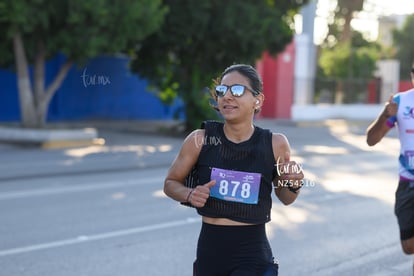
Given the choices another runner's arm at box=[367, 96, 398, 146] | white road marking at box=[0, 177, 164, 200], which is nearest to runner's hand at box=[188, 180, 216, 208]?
another runner's arm at box=[367, 96, 398, 146]

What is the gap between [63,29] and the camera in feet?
55.3

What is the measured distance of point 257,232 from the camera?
3326 mm

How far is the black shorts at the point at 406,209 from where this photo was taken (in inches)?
188

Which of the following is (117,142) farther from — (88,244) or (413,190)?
(413,190)

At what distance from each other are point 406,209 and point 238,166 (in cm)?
203

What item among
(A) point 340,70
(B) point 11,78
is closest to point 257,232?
(B) point 11,78

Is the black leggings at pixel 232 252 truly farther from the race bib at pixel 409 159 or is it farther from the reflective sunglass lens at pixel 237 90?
the race bib at pixel 409 159

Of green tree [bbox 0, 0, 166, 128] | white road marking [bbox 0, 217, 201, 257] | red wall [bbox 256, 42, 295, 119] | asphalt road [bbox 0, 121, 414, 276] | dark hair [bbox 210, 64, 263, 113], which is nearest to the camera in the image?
dark hair [bbox 210, 64, 263, 113]

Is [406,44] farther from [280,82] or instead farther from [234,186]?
[234,186]

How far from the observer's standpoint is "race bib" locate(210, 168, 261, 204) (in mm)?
3279

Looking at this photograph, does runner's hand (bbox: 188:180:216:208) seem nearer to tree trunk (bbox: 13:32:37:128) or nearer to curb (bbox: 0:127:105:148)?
curb (bbox: 0:127:105:148)

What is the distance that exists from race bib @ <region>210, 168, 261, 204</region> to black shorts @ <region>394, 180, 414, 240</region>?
6.37 ft

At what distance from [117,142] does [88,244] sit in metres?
12.7

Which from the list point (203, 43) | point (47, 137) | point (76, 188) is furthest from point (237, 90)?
point (203, 43)
